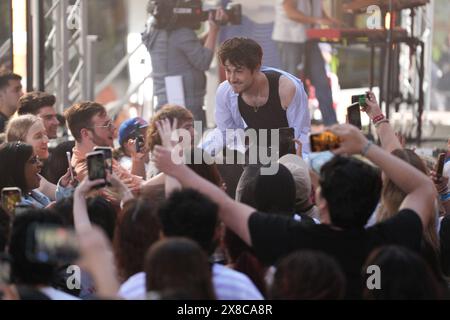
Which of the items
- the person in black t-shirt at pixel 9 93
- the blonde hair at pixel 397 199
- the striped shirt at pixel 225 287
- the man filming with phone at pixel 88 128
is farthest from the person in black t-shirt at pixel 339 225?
the person in black t-shirt at pixel 9 93

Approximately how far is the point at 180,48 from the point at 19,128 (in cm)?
276

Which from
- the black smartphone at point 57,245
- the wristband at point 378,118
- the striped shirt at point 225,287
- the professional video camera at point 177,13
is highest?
the professional video camera at point 177,13

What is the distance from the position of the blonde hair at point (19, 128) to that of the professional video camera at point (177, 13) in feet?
8.54

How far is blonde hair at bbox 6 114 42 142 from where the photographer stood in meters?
5.60

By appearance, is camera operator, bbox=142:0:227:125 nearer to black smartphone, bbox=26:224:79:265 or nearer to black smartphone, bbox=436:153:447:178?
black smartphone, bbox=436:153:447:178

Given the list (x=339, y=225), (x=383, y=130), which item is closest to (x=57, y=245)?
(x=339, y=225)

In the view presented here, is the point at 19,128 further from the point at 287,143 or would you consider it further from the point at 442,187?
the point at 442,187

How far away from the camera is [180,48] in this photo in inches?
322

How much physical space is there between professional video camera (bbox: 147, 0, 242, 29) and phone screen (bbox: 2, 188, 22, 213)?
426 centimetres

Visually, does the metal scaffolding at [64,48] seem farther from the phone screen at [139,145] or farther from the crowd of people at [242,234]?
the crowd of people at [242,234]

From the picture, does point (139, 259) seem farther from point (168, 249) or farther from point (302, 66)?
point (302, 66)

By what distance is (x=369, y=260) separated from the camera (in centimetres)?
305

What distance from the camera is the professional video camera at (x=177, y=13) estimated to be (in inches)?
316

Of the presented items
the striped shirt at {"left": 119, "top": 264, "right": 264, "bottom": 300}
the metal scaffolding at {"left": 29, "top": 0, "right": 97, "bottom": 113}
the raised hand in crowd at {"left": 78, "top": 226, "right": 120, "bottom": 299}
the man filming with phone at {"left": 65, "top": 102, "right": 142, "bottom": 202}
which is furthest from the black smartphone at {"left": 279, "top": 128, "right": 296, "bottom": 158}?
the metal scaffolding at {"left": 29, "top": 0, "right": 97, "bottom": 113}
